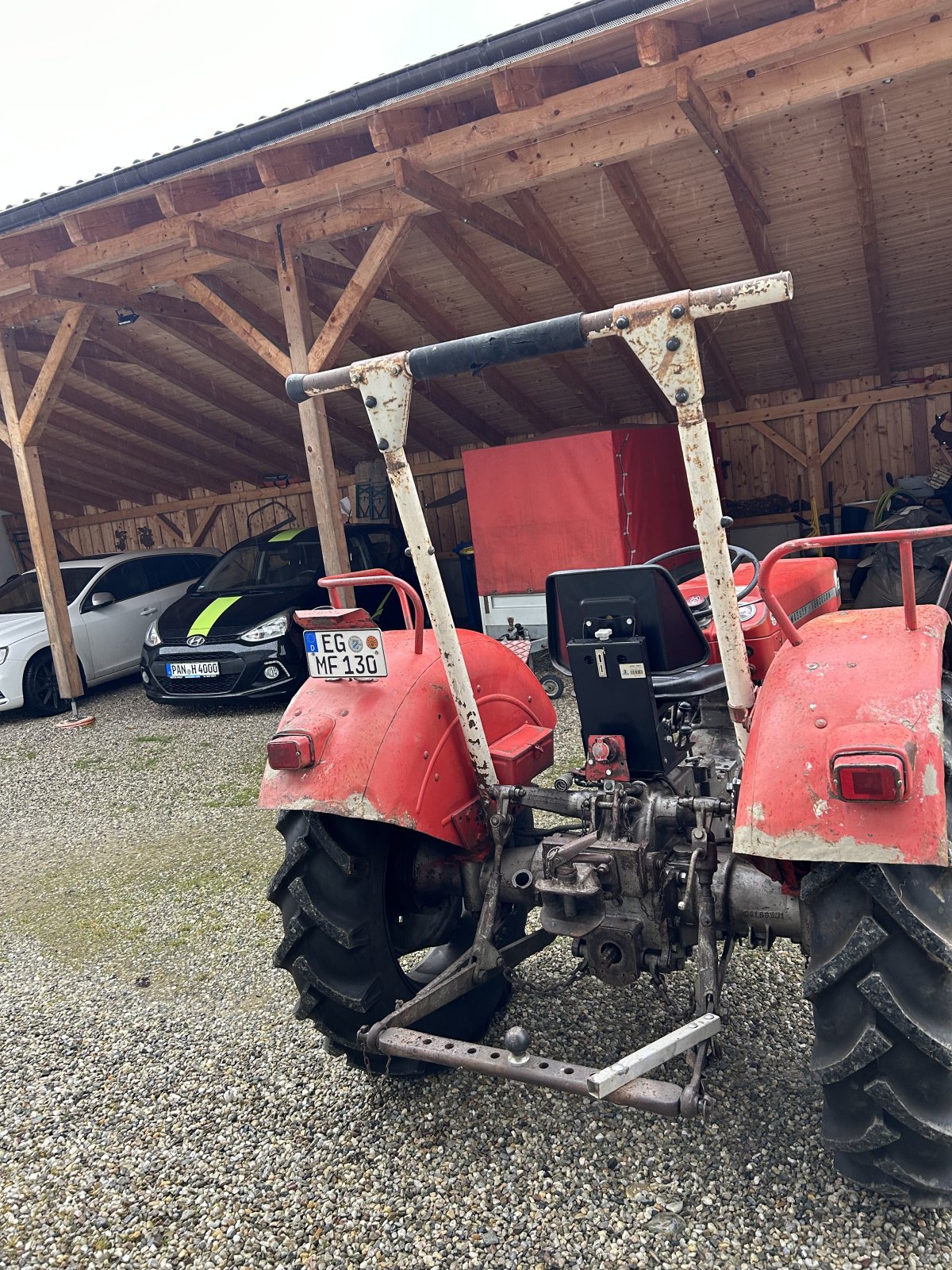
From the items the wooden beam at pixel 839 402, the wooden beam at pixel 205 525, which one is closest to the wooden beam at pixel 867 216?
the wooden beam at pixel 839 402

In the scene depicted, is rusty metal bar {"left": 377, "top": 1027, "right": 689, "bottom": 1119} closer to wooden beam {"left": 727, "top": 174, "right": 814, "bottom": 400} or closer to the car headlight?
the car headlight

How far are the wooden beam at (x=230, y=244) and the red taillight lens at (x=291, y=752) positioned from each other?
209 inches

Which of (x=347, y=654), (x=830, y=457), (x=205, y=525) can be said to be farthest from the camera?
(x=205, y=525)

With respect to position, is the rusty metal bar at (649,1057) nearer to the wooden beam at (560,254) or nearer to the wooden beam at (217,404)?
the wooden beam at (560,254)

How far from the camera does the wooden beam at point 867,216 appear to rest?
18.7ft

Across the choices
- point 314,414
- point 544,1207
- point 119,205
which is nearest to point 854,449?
point 314,414

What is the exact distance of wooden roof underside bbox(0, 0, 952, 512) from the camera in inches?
201

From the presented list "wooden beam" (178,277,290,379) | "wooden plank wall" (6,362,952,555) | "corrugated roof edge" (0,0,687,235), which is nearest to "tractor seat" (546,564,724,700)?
"corrugated roof edge" (0,0,687,235)

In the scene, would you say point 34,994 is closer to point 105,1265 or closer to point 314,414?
point 105,1265

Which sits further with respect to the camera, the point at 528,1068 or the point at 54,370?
the point at 54,370

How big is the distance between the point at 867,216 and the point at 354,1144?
6.94m

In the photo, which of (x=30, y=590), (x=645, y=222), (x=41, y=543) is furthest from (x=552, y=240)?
(x=30, y=590)

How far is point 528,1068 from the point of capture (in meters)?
1.88

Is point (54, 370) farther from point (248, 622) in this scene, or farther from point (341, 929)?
point (341, 929)
